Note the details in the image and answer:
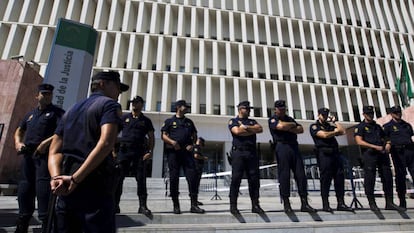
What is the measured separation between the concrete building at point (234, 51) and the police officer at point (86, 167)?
17111 millimetres

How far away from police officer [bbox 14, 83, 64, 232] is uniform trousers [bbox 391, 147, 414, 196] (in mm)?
5772

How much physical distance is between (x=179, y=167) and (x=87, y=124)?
279 centimetres

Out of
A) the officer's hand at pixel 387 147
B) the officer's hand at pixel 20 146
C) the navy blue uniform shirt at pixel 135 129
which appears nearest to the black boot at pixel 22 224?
the officer's hand at pixel 20 146

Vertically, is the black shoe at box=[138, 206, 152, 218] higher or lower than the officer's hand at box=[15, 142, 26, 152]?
lower

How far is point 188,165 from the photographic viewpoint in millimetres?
4395

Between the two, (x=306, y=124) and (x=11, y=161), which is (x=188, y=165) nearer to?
(x=11, y=161)

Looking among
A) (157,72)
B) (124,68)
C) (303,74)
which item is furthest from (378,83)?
(124,68)

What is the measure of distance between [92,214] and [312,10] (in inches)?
1063

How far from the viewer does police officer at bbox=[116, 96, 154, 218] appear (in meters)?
4.07

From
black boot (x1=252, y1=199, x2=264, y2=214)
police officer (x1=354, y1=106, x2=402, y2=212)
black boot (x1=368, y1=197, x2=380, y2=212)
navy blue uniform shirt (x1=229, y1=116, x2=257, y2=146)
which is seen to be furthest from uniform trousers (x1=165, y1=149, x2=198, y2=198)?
police officer (x1=354, y1=106, x2=402, y2=212)

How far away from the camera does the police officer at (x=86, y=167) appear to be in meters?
1.61

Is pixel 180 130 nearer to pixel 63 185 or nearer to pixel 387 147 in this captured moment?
pixel 63 185

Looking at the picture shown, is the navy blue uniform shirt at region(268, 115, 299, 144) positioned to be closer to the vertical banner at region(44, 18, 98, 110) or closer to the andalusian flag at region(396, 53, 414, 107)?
the vertical banner at region(44, 18, 98, 110)

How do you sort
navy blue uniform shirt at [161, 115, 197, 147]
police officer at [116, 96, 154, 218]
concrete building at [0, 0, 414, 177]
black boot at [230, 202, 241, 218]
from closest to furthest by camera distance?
black boot at [230, 202, 241, 218]
police officer at [116, 96, 154, 218]
navy blue uniform shirt at [161, 115, 197, 147]
concrete building at [0, 0, 414, 177]
